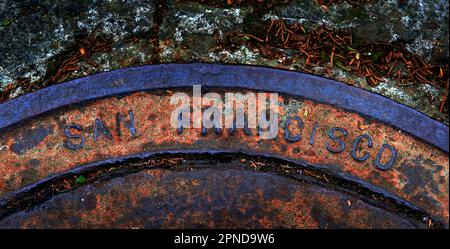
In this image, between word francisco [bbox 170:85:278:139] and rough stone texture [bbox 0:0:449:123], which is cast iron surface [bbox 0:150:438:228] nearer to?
word francisco [bbox 170:85:278:139]

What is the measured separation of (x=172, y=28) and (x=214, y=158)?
1.57 feet

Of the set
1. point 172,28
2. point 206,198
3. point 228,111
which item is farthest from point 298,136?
point 172,28

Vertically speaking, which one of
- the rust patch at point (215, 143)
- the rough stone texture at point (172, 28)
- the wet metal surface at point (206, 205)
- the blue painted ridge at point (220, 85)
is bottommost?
the wet metal surface at point (206, 205)

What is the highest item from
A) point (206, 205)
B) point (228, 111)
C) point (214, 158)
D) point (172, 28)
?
point (172, 28)

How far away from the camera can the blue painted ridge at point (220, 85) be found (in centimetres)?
148

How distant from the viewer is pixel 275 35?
5.33 feet

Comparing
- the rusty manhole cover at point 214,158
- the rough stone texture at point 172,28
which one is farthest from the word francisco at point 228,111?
the rough stone texture at point 172,28

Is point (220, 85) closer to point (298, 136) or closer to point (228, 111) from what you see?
point (228, 111)

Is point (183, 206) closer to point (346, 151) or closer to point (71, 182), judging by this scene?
point (71, 182)

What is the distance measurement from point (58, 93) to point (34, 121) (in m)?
0.11

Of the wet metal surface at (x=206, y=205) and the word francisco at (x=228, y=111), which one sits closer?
the wet metal surface at (x=206, y=205)

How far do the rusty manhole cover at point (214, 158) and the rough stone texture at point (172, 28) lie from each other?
8cm

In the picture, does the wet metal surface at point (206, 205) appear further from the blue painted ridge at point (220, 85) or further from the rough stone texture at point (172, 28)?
the rough stone texture at point (172, 28)

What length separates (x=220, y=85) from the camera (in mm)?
1514
